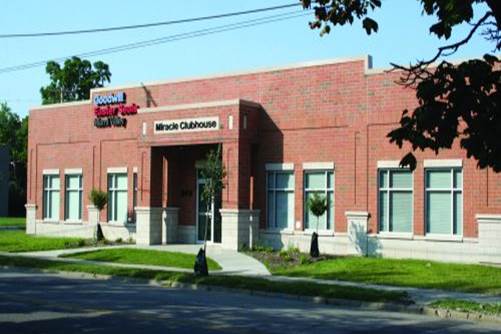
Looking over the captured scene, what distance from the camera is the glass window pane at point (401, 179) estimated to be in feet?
77.8

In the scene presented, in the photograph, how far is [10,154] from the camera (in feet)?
251

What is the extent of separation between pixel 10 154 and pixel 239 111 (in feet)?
182

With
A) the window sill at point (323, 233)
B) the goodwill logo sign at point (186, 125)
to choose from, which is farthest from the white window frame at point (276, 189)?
the goodwill logo sign at point (186, 125)

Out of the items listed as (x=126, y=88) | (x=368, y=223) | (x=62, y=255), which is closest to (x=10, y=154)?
(x=126, y=88)

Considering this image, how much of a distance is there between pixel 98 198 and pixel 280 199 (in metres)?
8.96

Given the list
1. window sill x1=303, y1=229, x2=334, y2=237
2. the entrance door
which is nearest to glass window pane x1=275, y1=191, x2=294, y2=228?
window sill x1=303, y1=229, x2=334, y2=237

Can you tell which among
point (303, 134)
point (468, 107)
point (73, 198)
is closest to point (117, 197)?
A: point (73, 198)

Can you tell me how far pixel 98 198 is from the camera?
1249 inches

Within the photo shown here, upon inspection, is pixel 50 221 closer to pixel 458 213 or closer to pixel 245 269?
pixel 245 269

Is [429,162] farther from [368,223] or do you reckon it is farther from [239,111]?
[239,111]

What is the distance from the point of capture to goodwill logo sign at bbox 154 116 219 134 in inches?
1076

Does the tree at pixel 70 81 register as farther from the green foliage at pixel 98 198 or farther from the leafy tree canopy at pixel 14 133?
the green foliage at pixel 98 198

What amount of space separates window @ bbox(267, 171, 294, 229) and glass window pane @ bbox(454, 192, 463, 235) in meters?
6.13

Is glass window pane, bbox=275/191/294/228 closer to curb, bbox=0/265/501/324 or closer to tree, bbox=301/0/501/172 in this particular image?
curb, bbox=0/265/501/324
